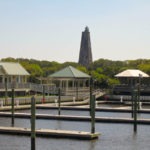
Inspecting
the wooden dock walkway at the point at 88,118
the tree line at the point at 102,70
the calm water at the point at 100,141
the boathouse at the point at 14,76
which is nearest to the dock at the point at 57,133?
the calm water at the point at 100,141

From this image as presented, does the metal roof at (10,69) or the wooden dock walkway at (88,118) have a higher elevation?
the metal roof at (10,69)

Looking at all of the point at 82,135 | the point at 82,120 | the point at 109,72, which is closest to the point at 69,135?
the point at 82,135

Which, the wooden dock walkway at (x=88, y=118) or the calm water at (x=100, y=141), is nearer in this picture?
the calm water at (x=100, y=141)

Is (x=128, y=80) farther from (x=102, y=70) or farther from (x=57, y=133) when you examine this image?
(x=57, y=133)

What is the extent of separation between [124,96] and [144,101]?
4633 mm

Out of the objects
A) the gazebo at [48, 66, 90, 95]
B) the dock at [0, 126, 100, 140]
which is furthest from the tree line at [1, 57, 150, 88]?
the dock at [0, 126, 100, 140]

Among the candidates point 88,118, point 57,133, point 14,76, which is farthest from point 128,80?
point 57,133

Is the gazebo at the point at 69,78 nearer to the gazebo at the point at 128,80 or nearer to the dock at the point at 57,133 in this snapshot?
the gazebo at the point at 128,80

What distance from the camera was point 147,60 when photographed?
176 meters

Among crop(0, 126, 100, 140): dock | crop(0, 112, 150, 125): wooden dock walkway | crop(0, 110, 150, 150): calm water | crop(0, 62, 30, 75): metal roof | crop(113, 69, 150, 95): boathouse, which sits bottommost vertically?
crop(0, 110, 150, 150): calm water

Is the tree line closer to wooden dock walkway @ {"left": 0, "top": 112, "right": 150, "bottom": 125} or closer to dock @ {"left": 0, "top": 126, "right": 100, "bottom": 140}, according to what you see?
wooden dock walkway @ {"left": 0, "top": 112, "right": 150, "bottom": 125}

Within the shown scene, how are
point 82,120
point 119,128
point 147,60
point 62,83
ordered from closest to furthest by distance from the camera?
point 119,128, point 82,120, point 62,83, point 147,60

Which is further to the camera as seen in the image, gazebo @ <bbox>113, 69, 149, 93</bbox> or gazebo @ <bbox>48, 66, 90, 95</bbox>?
gazebo @ <bbox>48, 66, 90, 95</bbox>

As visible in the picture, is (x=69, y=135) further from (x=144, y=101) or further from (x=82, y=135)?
(x=144, y=101)
